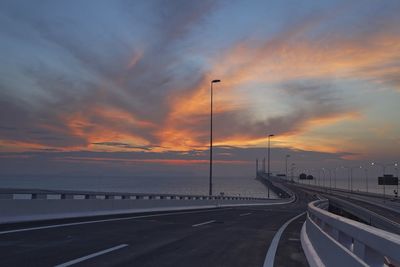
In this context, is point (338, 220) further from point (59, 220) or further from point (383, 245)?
point (59, 220)

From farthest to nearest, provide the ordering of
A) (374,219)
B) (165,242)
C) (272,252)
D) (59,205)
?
A: (374,219) → (59,205) → (165,242) → (272,252)

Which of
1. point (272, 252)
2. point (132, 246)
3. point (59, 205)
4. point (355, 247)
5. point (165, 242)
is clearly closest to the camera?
point (355, 247)

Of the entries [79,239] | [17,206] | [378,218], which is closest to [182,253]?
[79,239]

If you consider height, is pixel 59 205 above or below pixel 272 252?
above

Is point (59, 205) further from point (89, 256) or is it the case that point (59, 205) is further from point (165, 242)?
point (89, 256)

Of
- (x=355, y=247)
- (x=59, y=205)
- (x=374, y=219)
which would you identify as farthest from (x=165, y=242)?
(x=374, y=219)

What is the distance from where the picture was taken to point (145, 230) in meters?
15.7

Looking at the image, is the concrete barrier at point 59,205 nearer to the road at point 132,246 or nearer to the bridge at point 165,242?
the bridge at point 165,242

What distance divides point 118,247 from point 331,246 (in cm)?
534

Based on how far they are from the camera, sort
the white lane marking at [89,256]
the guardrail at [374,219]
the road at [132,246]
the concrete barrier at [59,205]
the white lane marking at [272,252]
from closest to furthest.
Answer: the white lane marking at [89,256] → the road at [132,246] → the white lane marking at [272,252] → the concrete barrier at [59,205] → the guardrail at [374,219]

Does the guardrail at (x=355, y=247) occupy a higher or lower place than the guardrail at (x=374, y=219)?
higher

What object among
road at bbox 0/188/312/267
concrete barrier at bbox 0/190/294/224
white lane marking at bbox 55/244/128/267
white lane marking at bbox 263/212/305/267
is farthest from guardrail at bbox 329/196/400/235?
white lane marking at bbox 55/244/128/267

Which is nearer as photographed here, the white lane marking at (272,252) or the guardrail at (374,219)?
the white lane marking at (272,252)

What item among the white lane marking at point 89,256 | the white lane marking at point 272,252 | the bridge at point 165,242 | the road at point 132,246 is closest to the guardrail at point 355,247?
the bridge at point 165,242
